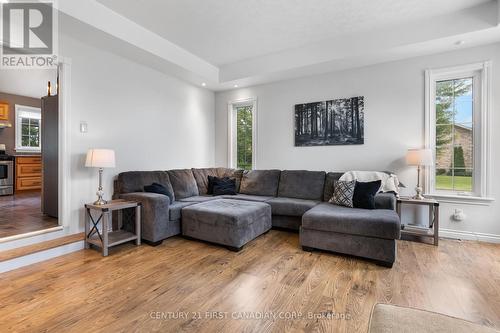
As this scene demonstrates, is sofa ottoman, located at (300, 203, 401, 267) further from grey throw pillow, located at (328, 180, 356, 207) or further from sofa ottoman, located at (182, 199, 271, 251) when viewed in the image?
sofa ottoman, located at (182, 199, 271, 251)

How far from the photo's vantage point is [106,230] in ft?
9.14

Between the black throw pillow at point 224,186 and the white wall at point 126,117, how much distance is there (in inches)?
32.3

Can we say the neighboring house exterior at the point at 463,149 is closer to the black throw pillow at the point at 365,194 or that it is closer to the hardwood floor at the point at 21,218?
the black throw pillow at the point at 365,194

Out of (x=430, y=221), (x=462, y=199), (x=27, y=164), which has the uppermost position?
(x=27, y=164)

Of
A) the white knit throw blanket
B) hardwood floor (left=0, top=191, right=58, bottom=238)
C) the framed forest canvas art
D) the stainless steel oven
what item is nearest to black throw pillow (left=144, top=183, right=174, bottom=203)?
hardwood floor (left=0, top=191, right=58, bottom=238)

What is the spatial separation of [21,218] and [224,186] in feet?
9.67

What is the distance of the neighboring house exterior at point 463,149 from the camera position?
3363 mm

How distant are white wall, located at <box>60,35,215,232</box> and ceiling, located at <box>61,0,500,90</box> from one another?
389 mm

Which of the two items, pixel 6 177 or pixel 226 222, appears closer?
pixel 226 222

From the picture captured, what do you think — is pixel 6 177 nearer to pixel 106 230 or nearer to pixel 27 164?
pixel 27 164

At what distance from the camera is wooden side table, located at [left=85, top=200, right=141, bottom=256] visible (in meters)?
2.78

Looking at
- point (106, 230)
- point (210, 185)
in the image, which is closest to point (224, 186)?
point (210, 185)

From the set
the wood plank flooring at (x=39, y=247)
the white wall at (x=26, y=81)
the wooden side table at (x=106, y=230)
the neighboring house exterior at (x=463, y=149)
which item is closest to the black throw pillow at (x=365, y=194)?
the neighboring house exterior at (x=463, y=149)

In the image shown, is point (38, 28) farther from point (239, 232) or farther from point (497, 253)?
point (497, 253)
